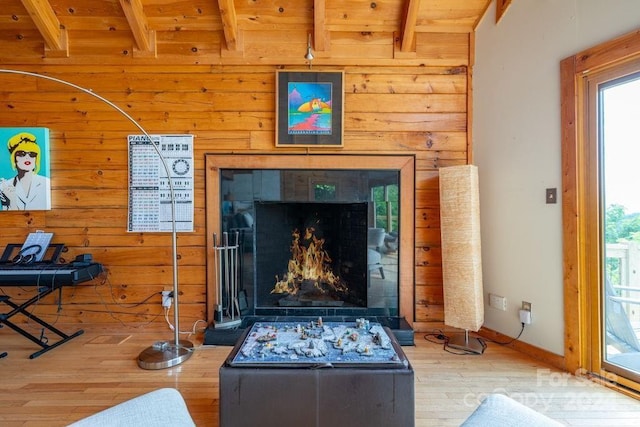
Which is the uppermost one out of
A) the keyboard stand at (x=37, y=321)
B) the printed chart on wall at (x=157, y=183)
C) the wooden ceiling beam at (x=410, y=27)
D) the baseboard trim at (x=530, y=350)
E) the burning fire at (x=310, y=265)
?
the wooden ceiling beam at (x=410, y=27)

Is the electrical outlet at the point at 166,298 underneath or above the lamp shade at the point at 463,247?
underneath

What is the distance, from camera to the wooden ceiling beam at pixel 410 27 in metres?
2.34

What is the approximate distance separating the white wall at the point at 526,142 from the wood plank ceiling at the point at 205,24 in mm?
487

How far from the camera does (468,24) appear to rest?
262 cm

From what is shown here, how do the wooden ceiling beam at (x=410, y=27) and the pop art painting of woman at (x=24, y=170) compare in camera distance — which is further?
the pop art painting of woman at (x=24, y=170)

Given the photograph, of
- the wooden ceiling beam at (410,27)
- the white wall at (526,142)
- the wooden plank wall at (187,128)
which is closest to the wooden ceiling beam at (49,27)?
the wooden plank wall at (187,128)

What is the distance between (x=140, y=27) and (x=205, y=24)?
0.51 m

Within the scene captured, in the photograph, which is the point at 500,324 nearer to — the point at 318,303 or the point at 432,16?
the point at 318,303

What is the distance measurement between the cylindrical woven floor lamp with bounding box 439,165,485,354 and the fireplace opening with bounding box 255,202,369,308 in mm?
690

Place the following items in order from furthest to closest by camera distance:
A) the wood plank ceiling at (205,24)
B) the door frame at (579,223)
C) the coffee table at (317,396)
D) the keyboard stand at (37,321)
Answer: the wood plank ceiling at (205,24) < the keyboard stand at (37,321) < the door frame at (579,223) < the coffee table at (317,396)

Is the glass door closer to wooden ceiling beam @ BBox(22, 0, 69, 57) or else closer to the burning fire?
the burning fire

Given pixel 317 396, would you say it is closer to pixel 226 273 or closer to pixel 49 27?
pixel 226 273

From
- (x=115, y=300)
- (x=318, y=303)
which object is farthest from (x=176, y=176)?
(x=318, y=303)

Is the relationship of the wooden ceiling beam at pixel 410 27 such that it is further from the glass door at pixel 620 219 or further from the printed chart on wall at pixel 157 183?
the printed chart on wall at pixel 157 183
